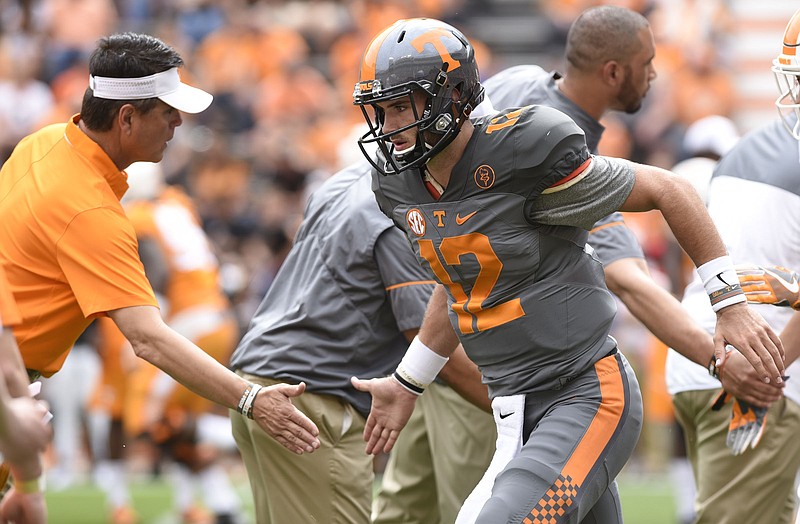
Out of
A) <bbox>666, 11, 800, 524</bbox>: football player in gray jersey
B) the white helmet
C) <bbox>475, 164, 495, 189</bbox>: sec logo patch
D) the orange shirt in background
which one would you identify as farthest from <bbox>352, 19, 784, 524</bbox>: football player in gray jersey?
the orange shirt in background

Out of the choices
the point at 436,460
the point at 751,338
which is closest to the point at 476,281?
the point at 751,338

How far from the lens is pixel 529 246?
3857 millimetres

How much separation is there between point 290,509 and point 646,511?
15.9 feet

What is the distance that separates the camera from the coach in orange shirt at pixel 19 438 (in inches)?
124

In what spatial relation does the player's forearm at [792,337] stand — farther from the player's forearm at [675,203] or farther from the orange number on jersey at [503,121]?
the orange number on jersey at [503,121]

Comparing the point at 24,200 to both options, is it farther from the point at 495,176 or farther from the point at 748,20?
the point at 748,20

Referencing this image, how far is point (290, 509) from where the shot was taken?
15.5 feet

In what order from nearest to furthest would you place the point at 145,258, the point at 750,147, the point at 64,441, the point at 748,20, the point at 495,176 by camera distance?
the point at 495,176
the point at 750,147
the point at 145,258
the point at 64,441
the point at 748,20

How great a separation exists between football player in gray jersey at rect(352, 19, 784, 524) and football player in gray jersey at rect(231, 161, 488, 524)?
657 millimetres

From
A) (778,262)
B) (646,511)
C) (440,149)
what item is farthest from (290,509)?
(646,511)

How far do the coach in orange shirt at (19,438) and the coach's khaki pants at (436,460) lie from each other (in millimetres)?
1995

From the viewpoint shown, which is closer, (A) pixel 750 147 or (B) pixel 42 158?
(B) pixel 42 158

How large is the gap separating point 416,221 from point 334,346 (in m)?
0.92

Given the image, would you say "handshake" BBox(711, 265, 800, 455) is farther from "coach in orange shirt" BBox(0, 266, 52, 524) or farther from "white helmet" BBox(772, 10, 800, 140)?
"coach in orange shirt" BBox(0, 266, 52, 524)
